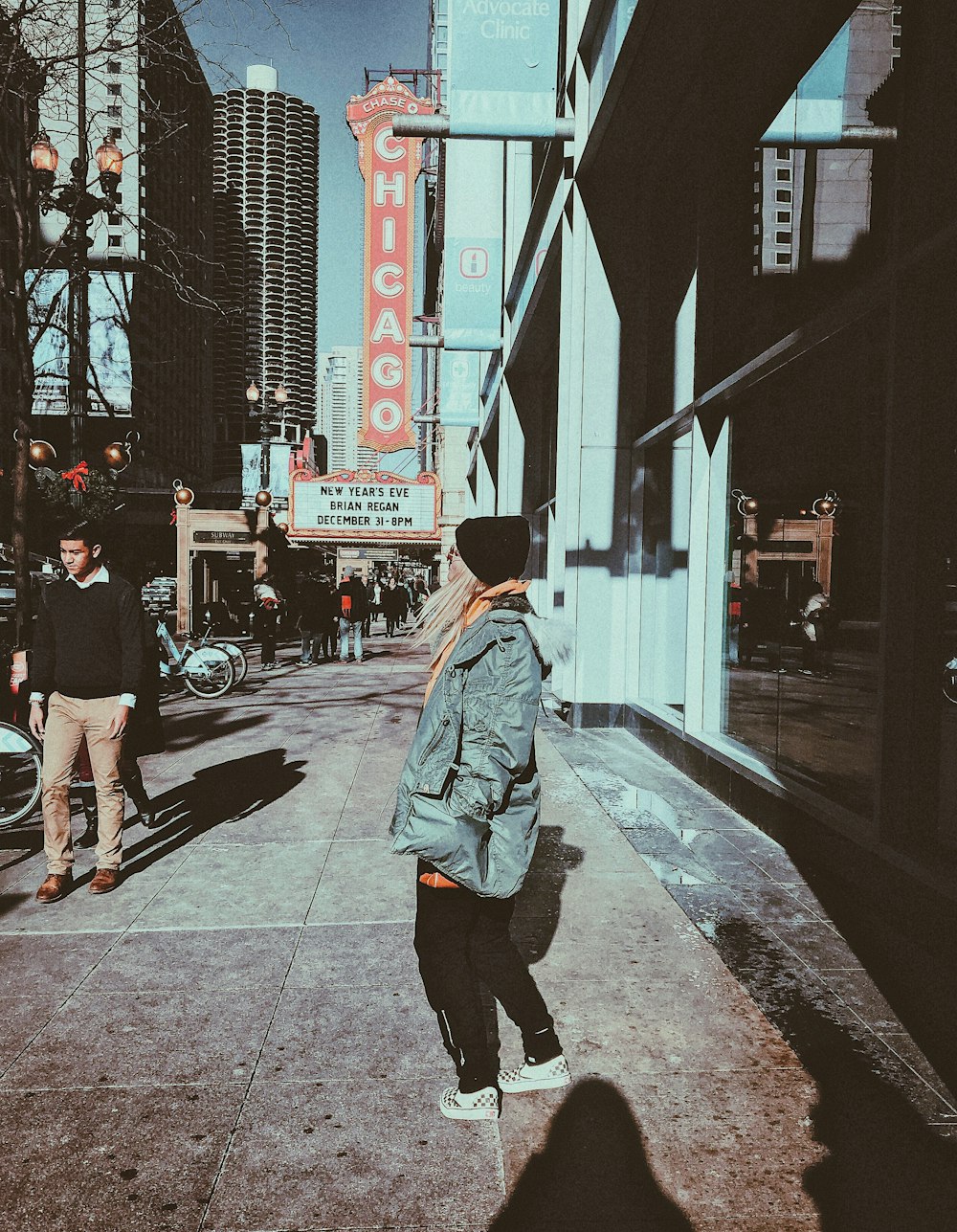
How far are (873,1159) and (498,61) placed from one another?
888 centimetres

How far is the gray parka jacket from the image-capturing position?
8.73 feet

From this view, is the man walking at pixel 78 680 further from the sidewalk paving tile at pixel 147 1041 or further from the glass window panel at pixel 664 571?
the glass window panel at pixel 664 571

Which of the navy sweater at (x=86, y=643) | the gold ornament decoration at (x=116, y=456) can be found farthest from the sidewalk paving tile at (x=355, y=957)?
the gold ornament decoration at (x=116, y=456)

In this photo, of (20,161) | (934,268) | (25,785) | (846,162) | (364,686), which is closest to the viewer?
(934,268)

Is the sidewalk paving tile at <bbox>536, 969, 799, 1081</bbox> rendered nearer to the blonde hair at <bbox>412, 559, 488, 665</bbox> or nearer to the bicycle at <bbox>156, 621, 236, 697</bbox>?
the blonde hair at <bbox>412, 559, 488, 665</bbox>

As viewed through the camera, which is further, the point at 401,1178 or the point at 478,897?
the point at 478,897

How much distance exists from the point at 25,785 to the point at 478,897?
542cm

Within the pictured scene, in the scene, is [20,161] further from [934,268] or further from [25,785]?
[934,268]

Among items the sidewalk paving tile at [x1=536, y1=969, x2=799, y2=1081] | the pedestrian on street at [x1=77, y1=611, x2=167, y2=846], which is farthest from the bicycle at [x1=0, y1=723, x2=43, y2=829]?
the sidewalk paving tile at [x1=536, y1=969, x2=799, y2=1081]

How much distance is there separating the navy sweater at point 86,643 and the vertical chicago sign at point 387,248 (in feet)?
57.5

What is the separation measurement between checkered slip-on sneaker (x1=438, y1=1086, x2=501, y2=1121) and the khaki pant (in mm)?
2991

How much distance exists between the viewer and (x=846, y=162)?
5574mm

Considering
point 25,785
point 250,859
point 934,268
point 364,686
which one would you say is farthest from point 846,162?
point 364,686

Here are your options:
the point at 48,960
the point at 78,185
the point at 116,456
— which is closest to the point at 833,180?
the point at 48,960
